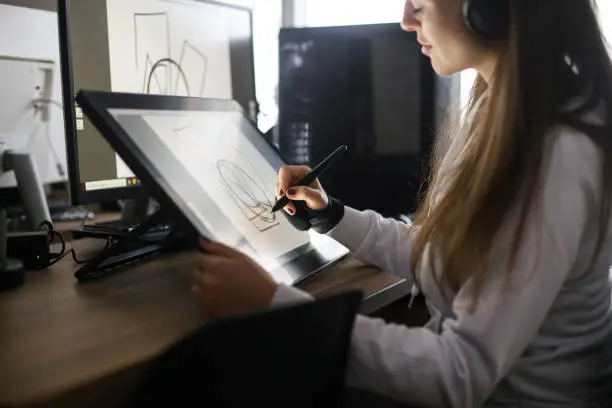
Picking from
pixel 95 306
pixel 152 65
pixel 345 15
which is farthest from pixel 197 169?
pixel 345 15

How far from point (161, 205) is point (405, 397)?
1.21ft

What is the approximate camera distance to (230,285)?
27.2 inches

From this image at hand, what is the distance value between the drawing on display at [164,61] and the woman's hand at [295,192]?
0.32 m

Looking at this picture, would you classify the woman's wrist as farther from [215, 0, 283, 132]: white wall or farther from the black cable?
[215, 0, 283, 132]: white wall

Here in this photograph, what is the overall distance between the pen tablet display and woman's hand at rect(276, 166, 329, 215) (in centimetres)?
2

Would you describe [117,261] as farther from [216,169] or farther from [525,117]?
[525,117]

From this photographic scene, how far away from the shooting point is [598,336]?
0.78 metres

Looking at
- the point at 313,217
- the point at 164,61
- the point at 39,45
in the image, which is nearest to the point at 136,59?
the point at 164,61

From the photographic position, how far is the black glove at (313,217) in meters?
1.02

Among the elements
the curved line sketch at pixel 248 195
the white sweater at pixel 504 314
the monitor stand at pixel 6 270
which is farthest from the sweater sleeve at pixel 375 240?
the monitor stand at pixel 6 270

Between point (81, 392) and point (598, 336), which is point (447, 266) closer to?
point (598, 336)

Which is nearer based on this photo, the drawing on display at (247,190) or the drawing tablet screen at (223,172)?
the drawing tablet screen at (223,172)

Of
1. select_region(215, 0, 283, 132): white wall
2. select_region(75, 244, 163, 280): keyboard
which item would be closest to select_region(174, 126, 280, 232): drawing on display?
select_region(75, 244, 163, 280): keyboard

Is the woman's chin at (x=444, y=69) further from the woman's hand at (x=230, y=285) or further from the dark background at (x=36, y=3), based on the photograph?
the dark background at (x=36, y=3)
